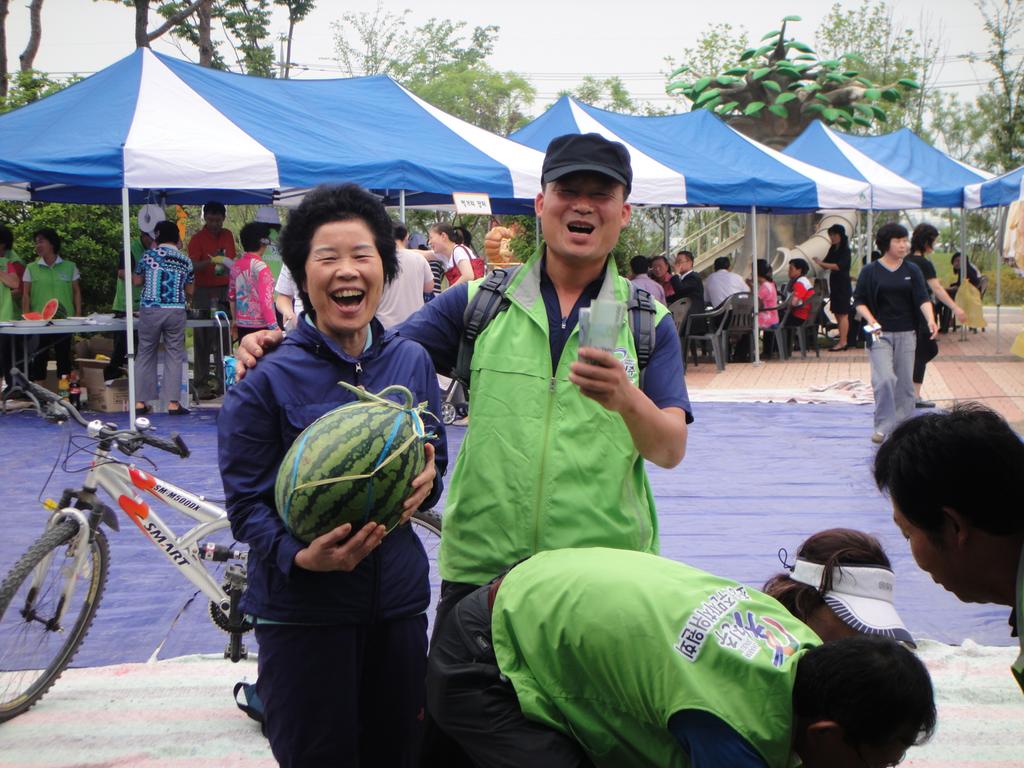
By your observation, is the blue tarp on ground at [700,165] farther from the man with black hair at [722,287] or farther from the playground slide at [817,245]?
the playground slide at [817,245]

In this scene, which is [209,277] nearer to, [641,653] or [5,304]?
[5,304]

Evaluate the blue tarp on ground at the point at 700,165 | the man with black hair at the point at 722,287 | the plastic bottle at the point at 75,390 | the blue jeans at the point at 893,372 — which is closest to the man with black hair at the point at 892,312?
the blue jeans at the point at 893,372

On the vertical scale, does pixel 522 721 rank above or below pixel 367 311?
below

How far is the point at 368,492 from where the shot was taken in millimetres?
2371

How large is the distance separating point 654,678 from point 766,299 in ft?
58.2

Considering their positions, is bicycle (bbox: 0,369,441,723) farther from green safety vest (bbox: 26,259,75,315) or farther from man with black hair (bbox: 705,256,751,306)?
man with black hair (bbox: 705,256,751,306)

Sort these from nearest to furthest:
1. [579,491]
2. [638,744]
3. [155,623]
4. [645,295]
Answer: [638,744]
[579,491]
[645,295]
[155,623]

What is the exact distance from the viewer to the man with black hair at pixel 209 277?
14023 millimetres

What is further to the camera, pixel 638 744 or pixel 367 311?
pixel 367 311

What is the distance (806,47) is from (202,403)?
978 inches

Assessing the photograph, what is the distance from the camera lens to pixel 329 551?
237 cm

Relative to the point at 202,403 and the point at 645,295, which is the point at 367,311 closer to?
the point at 645,295

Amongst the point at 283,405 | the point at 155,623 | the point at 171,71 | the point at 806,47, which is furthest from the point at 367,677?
the point at 806,47

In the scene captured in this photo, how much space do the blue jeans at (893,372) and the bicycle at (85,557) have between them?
712 cm
